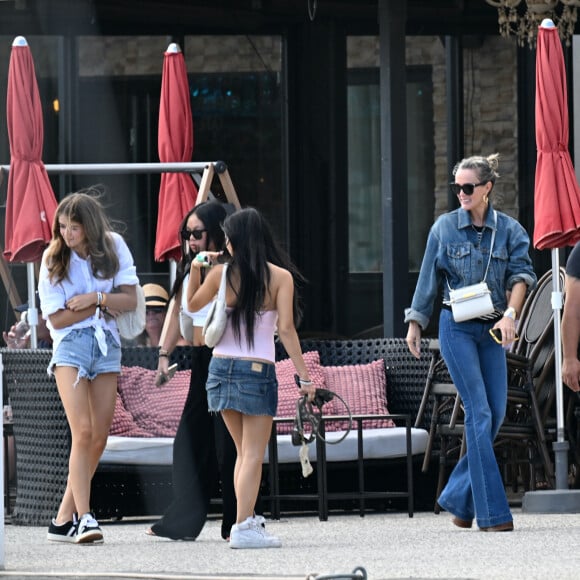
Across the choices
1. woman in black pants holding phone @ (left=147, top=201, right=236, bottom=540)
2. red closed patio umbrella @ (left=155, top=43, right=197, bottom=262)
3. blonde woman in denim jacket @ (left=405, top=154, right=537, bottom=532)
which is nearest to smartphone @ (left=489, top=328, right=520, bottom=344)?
blonde woman in denim jacket @ (left=405, top=154, right=537, bottom=532)

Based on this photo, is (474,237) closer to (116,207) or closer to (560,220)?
(560,220)

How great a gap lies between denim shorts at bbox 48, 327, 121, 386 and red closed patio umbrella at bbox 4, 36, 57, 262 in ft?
6.52

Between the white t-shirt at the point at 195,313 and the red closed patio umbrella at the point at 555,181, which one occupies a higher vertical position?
the red closed patio umbrella at the point at 555,181

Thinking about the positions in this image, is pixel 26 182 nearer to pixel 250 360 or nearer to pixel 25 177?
pixel 25 177

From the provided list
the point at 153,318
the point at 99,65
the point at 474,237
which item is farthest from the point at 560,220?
the point at 99,65

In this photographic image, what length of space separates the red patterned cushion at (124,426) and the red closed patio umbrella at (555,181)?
221 cm

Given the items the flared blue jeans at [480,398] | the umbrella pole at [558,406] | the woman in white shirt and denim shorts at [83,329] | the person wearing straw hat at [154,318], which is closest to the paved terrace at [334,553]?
the flared blue jeans at [480,398]

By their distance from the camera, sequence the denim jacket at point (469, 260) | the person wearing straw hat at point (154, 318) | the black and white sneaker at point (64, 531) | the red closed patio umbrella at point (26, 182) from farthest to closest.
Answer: the person wearing straw hat at point (154, 318)
the red closed patio umbrella at point (26, 182)
the denim jacket at point (469, 260)
the black and white sneaker at point (64, 531)

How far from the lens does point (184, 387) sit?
32.1 ft

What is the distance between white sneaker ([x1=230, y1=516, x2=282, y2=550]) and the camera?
743cm

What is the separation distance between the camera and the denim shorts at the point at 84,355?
7.71 meters

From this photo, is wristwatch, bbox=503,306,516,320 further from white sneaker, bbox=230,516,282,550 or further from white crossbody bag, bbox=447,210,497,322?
white sneaker, bbox=230,516,282,550

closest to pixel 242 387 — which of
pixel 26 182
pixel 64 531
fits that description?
pixel 64 531

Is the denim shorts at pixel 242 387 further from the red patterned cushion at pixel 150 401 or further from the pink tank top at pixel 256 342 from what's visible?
the red patterned cushion at pixel 150 401
